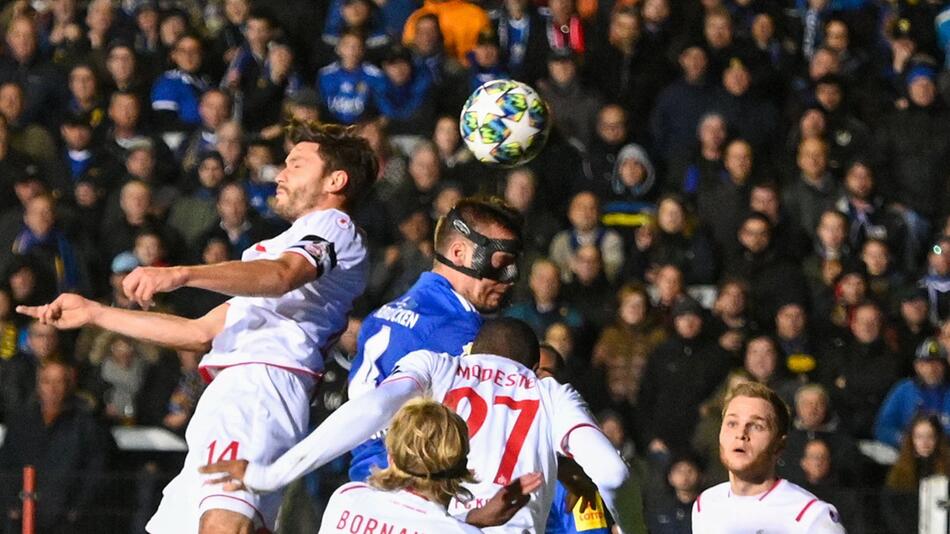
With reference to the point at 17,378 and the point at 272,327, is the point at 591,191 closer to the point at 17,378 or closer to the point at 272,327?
the point at 17,378

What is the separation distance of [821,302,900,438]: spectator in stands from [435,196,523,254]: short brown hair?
217 inches

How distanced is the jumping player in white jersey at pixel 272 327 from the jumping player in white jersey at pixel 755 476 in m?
1.56

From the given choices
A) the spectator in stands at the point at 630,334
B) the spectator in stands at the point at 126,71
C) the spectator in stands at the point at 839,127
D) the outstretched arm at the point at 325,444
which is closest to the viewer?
the outstretched arm at the point at 325,444

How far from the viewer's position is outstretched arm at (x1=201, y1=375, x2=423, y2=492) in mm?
Answer: 6133

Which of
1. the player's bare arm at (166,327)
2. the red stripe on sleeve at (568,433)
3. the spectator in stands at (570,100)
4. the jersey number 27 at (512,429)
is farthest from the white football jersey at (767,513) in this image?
the spectator in stands at (570,100)

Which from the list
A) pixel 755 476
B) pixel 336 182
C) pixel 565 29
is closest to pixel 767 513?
pixel 755 476

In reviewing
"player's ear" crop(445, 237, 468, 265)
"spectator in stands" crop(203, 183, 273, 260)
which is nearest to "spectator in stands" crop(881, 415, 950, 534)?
"spectator in stands" crop(203, 183, 273, 260)

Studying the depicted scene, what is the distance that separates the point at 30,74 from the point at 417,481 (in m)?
9.92

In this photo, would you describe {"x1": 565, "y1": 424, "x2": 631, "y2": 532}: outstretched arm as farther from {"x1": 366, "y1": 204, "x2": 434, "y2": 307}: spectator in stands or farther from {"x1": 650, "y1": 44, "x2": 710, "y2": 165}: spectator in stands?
{"x1": 650, "y1": 44, "x2": 710, "y2": 165}: spectator in stands

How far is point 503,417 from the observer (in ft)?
21.4

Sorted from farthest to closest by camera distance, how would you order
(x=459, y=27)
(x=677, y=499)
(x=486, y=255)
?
(x=459, y=27) → (x=677, y=499) → (x=486, y=255)

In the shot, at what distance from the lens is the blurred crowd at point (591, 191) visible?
12188mm

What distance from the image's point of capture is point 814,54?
1476 cm

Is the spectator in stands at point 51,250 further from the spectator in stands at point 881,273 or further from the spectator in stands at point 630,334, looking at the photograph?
the spectator in stands at point 881,273
